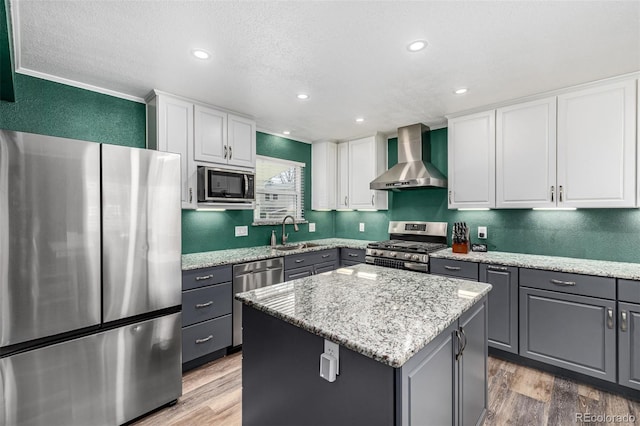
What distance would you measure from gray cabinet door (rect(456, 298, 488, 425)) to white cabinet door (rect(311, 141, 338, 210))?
9.91 ft

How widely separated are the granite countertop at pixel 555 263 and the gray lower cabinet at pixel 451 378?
1.16 meters

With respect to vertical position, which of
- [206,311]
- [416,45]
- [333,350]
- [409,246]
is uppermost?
[416,45]

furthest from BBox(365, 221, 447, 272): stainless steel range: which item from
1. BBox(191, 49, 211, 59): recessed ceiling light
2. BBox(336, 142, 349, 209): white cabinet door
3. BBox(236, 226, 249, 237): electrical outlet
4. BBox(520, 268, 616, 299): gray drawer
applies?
BBox(191, 49, 211, 59): recessed ceiling light

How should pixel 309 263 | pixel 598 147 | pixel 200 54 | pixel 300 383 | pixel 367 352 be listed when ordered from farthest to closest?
1. pixel 309 263
2. pixel 598 147
3. pixel 200 54
4. pixel 300 383
5. pixel 367 352

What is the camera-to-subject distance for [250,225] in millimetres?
3834

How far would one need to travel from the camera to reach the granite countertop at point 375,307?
3.50ft

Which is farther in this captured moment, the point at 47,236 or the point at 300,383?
the point at 47,236

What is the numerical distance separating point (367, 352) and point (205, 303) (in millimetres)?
2106

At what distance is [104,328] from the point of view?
1.86m

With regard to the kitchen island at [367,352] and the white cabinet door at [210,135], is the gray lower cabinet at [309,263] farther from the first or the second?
the kitchen island at [367,352]

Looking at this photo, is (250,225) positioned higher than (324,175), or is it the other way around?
(324,175)

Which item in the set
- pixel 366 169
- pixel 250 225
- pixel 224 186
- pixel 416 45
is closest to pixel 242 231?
pixel 250 225

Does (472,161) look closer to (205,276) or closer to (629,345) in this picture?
(629,345)

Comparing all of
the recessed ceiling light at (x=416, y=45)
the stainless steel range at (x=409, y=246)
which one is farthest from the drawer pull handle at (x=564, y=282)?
the recessed ceiling light at (x=416, y=45)
